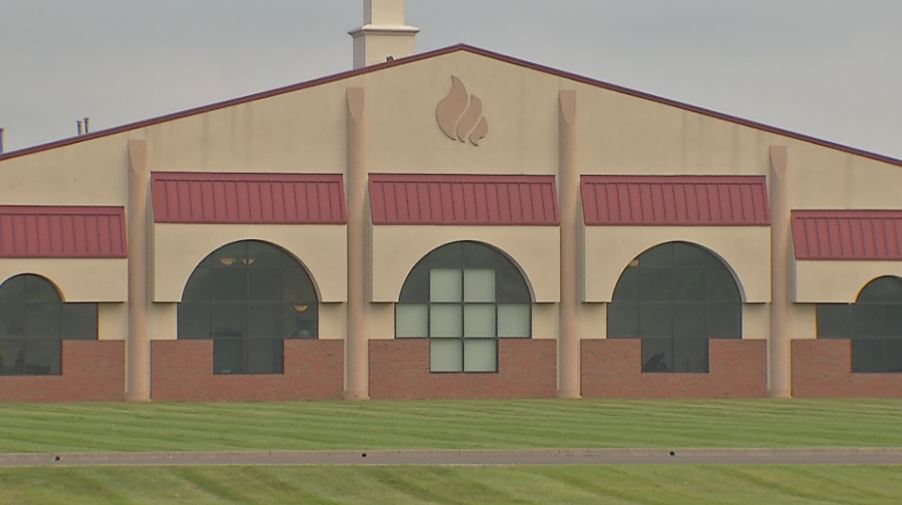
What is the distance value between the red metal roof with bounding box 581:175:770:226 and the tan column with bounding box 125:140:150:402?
38.5ft

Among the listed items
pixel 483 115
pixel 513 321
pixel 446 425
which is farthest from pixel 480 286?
pixel 446 425

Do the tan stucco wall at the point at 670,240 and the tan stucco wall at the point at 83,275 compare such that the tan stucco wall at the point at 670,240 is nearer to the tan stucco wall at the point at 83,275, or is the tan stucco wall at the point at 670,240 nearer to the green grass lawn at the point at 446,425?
the green grass lawn at the point at 446,425

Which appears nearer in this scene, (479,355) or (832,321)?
(479,355)

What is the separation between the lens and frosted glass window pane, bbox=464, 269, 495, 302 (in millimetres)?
60000

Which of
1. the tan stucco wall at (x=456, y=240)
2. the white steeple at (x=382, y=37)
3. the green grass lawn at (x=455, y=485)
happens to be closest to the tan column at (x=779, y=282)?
the tan stucco wall at (x=456, y=240)

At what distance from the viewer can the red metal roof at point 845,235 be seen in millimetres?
60969

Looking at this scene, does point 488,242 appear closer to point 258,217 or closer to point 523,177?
point 523,177

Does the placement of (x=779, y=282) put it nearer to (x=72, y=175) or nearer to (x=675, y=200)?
(x=675, y=200)

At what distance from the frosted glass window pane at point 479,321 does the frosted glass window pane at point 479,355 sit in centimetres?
24

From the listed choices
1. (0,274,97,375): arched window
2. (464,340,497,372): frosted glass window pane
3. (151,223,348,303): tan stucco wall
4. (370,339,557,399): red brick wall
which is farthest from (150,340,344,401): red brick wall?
(464,340,497,372): frosted glass window pane

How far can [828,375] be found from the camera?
61250mm

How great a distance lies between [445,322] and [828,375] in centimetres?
1066

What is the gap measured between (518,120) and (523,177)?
156 cm

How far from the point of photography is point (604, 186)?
60.4 m
